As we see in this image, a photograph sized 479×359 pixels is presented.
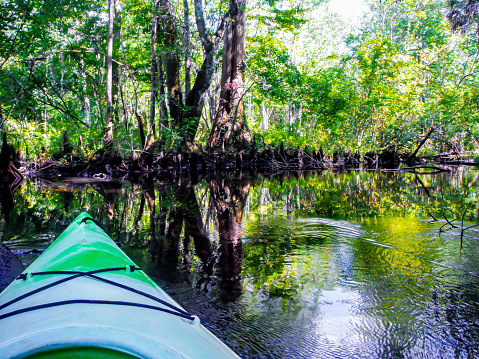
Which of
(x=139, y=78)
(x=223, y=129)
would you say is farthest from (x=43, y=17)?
(x=223, y=129)

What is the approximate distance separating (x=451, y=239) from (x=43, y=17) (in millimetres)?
12730

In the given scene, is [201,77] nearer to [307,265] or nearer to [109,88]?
[109,88]

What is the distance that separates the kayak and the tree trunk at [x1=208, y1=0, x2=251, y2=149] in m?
13.7

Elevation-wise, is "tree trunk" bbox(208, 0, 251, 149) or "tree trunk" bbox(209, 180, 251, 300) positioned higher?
"tree trunk" bbox(208, 0, 251, 149)

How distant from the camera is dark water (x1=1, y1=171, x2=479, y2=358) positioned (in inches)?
91.6

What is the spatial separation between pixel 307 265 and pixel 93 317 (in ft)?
8.76

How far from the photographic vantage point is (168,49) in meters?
14.0

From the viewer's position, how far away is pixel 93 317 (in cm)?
126

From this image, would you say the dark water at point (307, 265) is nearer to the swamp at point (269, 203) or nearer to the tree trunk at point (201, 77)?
the swamp at point (269, 203)

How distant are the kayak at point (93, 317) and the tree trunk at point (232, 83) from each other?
13.7 m

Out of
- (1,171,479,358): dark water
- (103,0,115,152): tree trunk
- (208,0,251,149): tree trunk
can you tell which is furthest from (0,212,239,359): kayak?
(208,0,251,149): tree trunk

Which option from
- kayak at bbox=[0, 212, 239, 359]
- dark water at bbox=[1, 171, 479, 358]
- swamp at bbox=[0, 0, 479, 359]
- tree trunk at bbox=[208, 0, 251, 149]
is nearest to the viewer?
kayak at bbox=[0, 212, 239, 359]

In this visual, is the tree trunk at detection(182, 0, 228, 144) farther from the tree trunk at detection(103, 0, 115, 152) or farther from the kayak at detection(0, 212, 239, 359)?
the kayak at detection(0, 212, 239, 359)

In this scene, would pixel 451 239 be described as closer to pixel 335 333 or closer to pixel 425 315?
pixel 425 315
